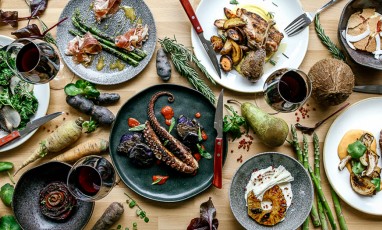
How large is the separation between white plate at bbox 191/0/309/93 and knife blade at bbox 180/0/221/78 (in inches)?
0.8

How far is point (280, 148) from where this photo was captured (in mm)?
2250

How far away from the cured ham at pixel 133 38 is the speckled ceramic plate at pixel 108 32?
0.08 ft

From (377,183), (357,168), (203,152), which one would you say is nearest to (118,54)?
(203,152)

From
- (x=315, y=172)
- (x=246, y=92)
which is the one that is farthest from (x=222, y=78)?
(x=315, y=172)

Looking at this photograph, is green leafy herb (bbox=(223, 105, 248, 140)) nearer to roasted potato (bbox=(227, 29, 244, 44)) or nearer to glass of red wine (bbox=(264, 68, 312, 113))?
glass of red wine (bbox=(264, 68, 312, 113))

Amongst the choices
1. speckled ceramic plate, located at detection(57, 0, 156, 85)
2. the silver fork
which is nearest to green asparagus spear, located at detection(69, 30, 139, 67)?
speckled ceramic plate, located at detection(57, 0, 156, 85)

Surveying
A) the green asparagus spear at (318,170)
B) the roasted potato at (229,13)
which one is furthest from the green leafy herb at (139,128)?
the green asparagus spear at (318,170)

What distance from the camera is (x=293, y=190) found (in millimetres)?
2201

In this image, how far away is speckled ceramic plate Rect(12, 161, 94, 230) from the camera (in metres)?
2.14

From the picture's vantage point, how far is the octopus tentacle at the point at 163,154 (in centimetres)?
215

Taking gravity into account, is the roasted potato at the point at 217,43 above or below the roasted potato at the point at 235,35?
below

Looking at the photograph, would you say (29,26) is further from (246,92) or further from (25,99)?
(246,92)

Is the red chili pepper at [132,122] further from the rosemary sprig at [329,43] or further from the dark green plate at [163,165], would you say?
the rosemary sprig at [329,43]

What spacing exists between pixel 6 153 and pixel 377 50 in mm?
1659
